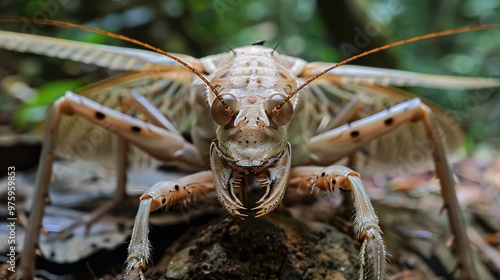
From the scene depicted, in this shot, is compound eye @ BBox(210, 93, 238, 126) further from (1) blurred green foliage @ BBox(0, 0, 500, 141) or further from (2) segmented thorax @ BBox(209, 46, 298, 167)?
(1) blurred green foliage @ BBox(0, 0, 500, 141)

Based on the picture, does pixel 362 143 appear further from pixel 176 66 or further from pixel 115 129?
pixel 115 129

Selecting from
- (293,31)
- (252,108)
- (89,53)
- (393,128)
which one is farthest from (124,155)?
(293,31)

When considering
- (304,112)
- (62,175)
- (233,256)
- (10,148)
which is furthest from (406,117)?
(10,148)

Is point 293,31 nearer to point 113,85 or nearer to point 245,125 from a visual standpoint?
point 113,85

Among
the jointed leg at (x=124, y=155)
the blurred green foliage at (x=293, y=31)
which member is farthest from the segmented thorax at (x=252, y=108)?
the blurred green foliage at (x=293, y=31)

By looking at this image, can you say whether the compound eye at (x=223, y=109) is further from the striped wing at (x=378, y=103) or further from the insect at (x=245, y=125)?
the striped wing at (x=378, y=103)

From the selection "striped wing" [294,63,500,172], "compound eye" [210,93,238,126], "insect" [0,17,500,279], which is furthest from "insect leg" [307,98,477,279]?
"compound eye" [210,93,238,126]
